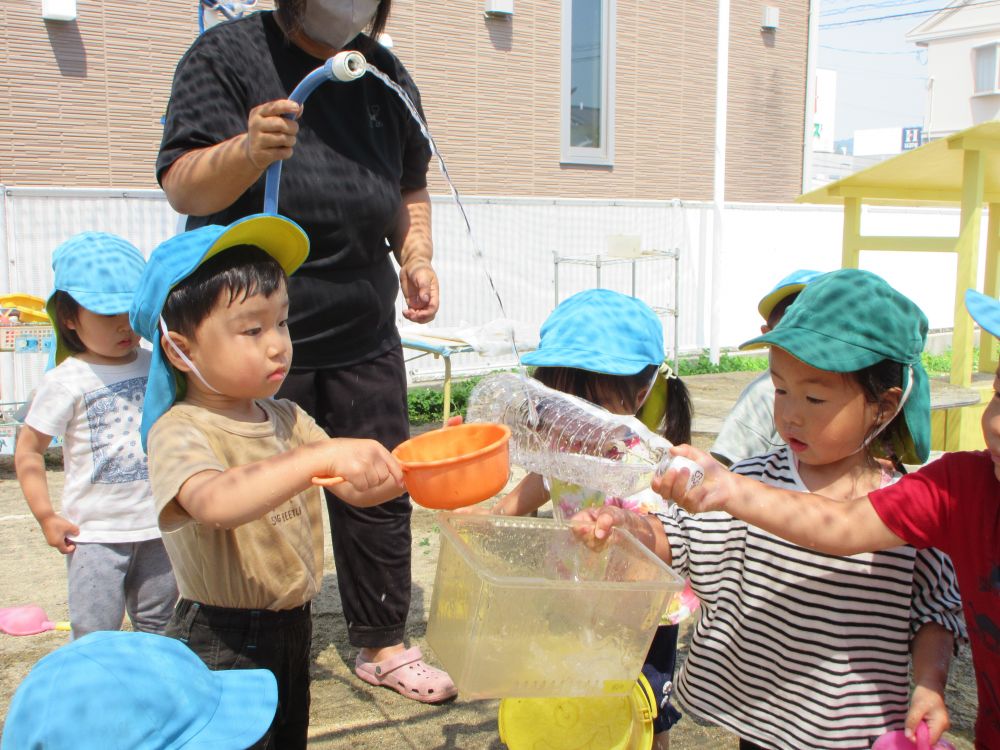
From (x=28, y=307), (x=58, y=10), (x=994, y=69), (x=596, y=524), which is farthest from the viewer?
(x=994, y=69)

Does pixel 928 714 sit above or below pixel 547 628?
below

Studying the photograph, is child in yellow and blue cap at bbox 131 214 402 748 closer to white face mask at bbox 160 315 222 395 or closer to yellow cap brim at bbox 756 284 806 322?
white face mask at bbox 160 315 222 395

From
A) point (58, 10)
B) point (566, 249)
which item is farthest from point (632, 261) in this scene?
point (58, 10)

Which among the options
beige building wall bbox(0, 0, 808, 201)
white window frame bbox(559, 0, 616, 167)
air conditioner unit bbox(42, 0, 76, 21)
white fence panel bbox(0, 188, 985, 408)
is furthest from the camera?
white window frame bbox(559, 0, 616, 167)

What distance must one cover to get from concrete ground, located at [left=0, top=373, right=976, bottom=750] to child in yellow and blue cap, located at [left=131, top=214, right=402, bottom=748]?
729 millimetres

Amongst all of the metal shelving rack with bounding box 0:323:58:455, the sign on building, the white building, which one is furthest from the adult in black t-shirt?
the sign on building

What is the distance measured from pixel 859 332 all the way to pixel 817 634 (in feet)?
1.95

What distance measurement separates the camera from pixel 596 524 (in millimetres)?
1734

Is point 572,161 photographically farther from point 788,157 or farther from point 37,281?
point 37,281

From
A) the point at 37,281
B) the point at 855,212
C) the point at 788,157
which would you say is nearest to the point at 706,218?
the point at 788,157

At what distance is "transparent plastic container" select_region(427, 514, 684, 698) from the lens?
1.47 m

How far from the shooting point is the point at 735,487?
162 centimetres

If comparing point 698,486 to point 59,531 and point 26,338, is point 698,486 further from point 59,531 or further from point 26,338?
point 26,338

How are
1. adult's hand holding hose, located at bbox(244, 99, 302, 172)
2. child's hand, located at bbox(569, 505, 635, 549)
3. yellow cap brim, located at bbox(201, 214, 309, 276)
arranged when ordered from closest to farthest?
child's hand, located at bbox(569, 505, 635, 549)
yellow cap brim, located at bbox(201, 214, 309, 276)
adult's hand holding hose, located at bbox(244, 99, 302, 172)
